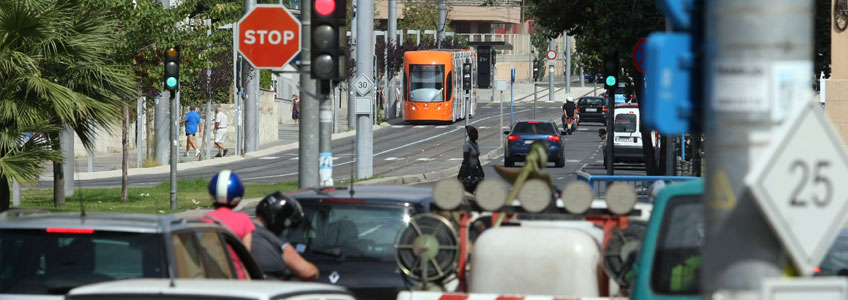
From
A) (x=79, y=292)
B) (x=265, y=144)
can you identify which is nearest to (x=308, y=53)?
(x=79, y=292)

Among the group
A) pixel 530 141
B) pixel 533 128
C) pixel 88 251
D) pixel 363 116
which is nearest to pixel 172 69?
pixel 363 116

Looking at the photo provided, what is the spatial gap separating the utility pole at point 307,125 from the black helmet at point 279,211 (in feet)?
17.1

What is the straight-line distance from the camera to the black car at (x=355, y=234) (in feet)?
29.3

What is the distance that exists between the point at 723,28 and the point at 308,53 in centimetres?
1065

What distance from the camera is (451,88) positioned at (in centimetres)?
5984

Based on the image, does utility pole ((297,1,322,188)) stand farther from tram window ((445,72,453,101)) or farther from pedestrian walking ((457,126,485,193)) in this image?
tram window ((445,72,453,101))

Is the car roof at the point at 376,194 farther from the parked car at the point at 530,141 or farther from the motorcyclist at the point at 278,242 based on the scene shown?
the parked car at the point at 530,141

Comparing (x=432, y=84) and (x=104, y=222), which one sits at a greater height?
(x=432, y=84)

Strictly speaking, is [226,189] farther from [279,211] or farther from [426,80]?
[426,80]

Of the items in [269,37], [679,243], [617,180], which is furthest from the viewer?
[617,180]

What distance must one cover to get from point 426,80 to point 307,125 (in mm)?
44343

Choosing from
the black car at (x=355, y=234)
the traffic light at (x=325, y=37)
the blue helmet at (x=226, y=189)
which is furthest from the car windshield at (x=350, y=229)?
the traffic light at (x=325, y=37)

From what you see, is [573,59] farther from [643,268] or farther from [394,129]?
[643,268]

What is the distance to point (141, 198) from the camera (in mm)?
25109
